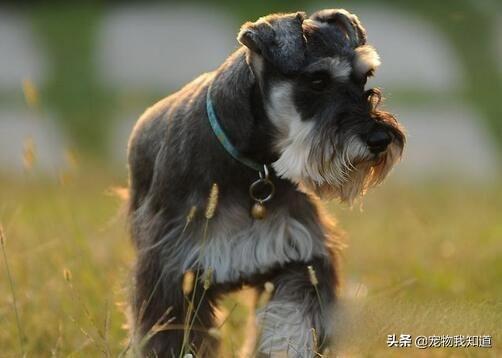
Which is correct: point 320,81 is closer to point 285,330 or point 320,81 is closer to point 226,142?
point 226,142

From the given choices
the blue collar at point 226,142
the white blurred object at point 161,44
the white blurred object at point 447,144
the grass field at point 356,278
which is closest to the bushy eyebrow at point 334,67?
the blue collar at point 226,142

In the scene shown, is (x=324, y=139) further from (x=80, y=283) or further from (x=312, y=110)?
(x=80, y=283)

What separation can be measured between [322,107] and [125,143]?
11.9 metres

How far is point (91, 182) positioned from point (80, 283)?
7028 mm

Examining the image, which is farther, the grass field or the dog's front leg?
Answer: the dog's front leg

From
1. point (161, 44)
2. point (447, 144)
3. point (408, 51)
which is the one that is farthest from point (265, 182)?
point (161, 44)

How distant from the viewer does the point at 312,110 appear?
4285 mm

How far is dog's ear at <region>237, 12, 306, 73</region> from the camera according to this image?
4312 mm

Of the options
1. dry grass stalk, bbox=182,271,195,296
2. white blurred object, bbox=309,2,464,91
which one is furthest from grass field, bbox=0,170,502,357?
white blurred object, bbox=309,2,464,91

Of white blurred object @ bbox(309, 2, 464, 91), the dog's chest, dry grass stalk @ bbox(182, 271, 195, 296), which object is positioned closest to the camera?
dry grass stalk @ bbox(182, 271, 195, 296)

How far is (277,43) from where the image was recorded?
14.2ft

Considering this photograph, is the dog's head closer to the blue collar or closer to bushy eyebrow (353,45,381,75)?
bushy eyebrow (353,45,381,75)

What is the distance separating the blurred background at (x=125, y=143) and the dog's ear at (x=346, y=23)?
0.87 metres

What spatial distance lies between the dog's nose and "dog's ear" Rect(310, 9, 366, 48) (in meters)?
0.49
